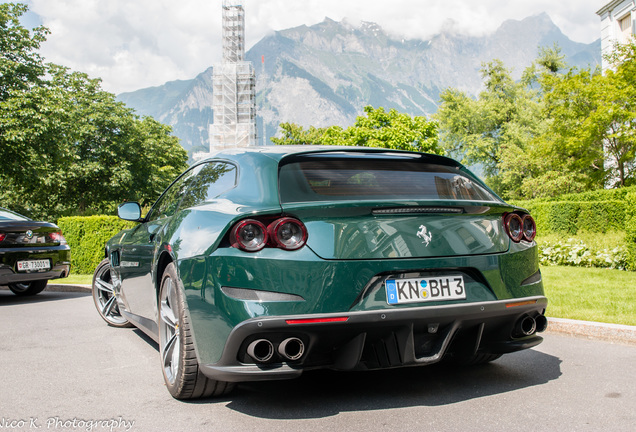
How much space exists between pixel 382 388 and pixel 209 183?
1.84 meters

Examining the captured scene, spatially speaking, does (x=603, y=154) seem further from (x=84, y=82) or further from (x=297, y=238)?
(x=84, y=82)

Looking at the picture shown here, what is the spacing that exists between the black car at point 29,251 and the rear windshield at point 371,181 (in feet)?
22.9

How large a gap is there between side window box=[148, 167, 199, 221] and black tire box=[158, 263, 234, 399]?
86 centimetres

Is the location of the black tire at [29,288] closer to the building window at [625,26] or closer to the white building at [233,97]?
the building window at [625,26]

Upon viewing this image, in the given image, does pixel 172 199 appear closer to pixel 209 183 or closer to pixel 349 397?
pixel 209 183

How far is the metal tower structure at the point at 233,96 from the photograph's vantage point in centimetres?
13900

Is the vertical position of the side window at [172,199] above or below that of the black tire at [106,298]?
above

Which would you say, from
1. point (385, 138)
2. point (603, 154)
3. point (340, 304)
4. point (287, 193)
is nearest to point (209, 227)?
point (287, 193)

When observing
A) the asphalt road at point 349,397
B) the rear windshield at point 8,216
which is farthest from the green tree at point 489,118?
the asphalt road at point 349,397

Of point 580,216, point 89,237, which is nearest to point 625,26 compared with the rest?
point 580,216

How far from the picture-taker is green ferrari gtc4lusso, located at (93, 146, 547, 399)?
3.24 metres

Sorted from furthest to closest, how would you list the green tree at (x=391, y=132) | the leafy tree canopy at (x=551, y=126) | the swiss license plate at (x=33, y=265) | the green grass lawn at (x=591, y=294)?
the green tree at (x=391, y=132)
the leafy tree canopy at (x=551, y=126)
the swiss license plate at (x=33, y=265)
the green grass lawn at (x=591, y=294)

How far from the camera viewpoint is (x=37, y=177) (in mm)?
25344

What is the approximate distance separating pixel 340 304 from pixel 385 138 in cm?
4604
